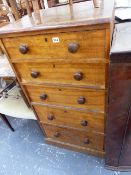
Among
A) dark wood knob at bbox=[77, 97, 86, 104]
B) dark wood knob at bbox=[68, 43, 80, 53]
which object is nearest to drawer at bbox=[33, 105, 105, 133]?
dark wood knob at bbox=[77, 97, 86, 104]

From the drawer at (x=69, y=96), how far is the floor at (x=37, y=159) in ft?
2.00

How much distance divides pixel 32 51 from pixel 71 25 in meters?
0.28

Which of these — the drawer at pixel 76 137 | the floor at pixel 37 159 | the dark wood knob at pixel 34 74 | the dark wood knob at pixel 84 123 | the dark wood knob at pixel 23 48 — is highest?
the dark wood knob at pixel 23 48

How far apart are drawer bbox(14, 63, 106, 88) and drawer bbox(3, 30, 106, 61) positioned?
0.21ft

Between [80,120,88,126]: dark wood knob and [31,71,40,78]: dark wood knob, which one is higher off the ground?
[31,71,40,78]: dark wood knob

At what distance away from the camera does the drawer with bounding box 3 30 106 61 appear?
74 centimetres

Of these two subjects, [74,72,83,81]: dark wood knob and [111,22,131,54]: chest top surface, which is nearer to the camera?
[111,22,131,54]: chest top surface

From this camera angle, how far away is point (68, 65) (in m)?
0.89

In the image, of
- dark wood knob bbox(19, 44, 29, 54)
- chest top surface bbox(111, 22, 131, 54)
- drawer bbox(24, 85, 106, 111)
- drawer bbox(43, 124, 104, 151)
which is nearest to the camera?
chest top surface bbox(111, 22, 131, 54)

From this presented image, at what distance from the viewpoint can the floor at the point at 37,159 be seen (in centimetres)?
137

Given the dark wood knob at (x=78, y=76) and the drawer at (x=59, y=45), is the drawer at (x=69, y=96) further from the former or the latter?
the drawer at (x=59, y=45)

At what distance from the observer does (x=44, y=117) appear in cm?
132

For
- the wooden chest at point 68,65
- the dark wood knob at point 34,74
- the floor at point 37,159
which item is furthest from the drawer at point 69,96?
the floor at point 37,159

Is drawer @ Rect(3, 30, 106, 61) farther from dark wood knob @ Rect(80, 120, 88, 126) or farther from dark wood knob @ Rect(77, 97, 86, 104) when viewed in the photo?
dark wood knob @ Rect(80, 120, 88, 126)
